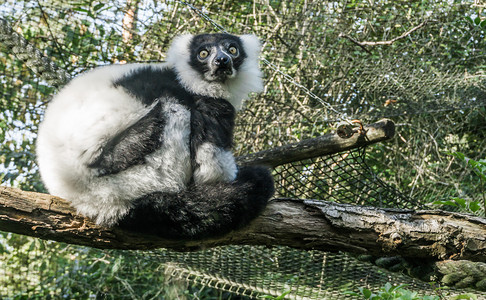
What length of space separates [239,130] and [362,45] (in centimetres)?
184

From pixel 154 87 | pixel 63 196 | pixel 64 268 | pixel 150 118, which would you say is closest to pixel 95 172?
pixel 63 196

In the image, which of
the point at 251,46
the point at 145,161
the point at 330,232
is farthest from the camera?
the point at 251,46

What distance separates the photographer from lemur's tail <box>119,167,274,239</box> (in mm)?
2418

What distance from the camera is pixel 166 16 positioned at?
554 cm

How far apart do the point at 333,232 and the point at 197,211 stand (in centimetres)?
82

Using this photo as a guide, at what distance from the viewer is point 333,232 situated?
2689 mm

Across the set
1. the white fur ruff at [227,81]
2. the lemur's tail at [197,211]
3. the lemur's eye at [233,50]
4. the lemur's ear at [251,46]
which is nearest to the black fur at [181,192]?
the lemur's tail at [197,211]

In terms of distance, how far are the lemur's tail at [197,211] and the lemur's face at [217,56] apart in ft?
3.20

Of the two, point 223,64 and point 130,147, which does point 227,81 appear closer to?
point 223,64

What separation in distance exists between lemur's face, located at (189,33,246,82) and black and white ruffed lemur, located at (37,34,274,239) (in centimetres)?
41

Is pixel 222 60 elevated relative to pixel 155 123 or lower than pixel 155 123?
elevated

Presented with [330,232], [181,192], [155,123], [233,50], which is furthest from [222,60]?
[330,232]

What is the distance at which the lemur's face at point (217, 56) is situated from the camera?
10.5ft

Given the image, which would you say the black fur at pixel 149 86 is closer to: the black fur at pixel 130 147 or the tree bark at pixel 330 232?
the black fur at pixel 130 147
